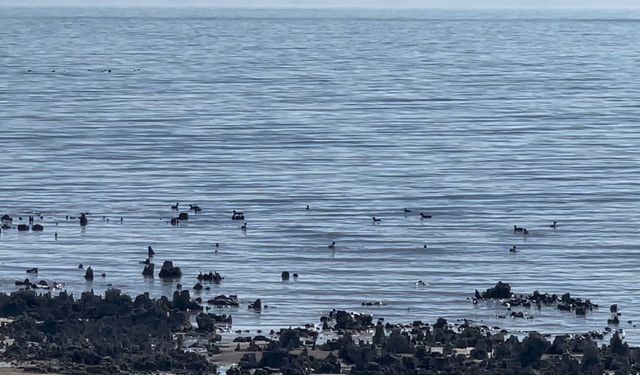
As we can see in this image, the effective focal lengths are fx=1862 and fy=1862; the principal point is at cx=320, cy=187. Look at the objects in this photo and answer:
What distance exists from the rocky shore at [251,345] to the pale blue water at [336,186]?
6.32ft

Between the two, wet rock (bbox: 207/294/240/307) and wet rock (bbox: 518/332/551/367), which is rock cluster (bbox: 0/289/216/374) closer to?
wet rock (bbox: 207/294/240/307)

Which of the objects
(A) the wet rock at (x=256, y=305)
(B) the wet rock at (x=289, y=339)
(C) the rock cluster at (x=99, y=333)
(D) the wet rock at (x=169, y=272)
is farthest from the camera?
(D) the wet rock at (x=169, y=272)

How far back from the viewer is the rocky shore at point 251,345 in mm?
27500

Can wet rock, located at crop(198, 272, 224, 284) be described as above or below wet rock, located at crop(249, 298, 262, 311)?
above

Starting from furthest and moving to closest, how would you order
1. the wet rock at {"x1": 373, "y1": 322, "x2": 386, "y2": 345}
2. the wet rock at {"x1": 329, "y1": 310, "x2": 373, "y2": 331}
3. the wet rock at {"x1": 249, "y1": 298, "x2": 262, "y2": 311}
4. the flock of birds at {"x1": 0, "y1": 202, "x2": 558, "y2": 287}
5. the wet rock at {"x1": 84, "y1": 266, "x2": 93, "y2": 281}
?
1. the flock of birds at {"x1": 0, "y1": 202, "x2": 558, "y2": 287}
2. the wet rock at {"x1": 84, "y1": 266, "x2": 93, "y2": 281}
3. the wet rock at {"x1": 249, "y1": 298, "x2": 262, "y2": 311}
4. the wet rock at {"x1": 329, "y1": 310, "x2": 373, "y2": 331}
5. the wet rock at {"x1": 373, "y1": 322, "x2": 386, "y2": 345}

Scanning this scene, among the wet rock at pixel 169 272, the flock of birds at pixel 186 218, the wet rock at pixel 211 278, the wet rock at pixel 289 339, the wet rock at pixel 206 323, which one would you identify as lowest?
the wet rock at pixel 289 339

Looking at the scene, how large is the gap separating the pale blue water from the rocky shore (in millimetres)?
1928

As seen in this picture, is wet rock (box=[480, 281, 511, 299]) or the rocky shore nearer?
the rocky shore

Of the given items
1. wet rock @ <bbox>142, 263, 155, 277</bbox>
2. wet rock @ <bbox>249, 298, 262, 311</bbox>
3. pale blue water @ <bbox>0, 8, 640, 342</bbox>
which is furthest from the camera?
pale blue water @ <bbox>0, 8, 640, 342</bbox>

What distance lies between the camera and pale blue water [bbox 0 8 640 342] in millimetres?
38469

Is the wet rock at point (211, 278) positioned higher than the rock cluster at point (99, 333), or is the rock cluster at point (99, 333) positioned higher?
the wet rock at point (211, 278)

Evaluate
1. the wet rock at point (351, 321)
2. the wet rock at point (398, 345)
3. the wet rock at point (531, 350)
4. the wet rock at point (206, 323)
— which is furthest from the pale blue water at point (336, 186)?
the wet rock at point (398, 345)

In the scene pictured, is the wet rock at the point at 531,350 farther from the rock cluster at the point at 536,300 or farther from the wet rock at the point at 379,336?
the rock cluster at the point at 536,300

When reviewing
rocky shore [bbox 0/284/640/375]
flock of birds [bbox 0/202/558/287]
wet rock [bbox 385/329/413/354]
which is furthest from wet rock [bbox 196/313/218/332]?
flock of birds [bbox 0/202/558/287]
